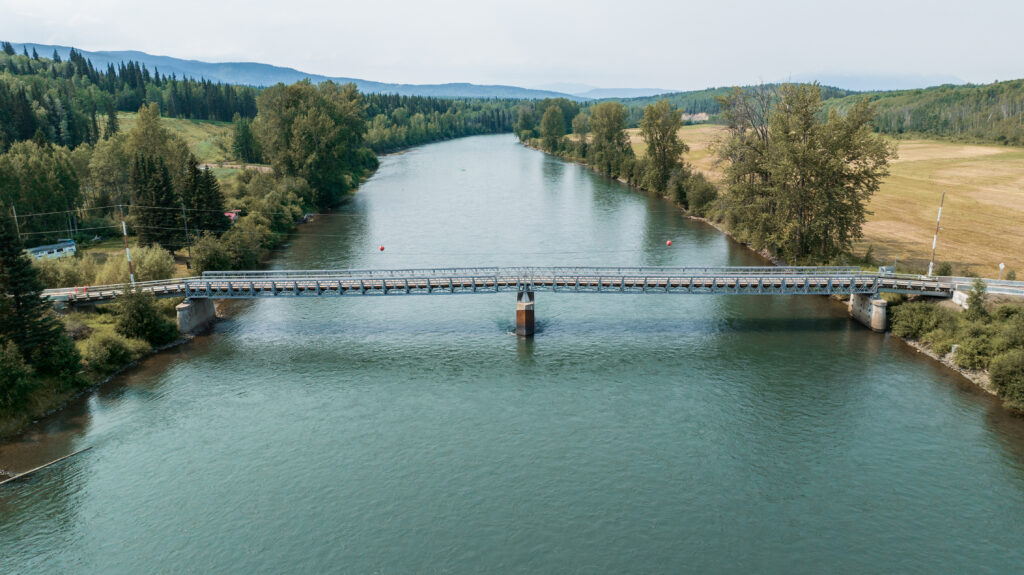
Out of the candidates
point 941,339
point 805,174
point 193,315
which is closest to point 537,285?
Result: point 193,315

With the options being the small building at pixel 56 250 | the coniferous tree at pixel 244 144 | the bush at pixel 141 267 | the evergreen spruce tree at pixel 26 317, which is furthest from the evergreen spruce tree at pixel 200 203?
the coniferous tree at pixel 244 144

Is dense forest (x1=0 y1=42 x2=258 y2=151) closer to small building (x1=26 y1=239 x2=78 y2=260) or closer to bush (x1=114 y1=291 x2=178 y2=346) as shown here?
small building (x1=26 y1=239 x2=78 y2=260)

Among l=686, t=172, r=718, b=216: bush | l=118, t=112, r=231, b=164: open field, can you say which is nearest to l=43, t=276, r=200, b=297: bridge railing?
l=686, t=172, r=718, b=216: bush

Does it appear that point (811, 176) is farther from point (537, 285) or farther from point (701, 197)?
point (701, 197)

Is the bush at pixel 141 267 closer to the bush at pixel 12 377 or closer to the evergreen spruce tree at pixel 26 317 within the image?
the evergreen spruce tree at pixel 26 317

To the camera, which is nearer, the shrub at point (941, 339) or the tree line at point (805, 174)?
the shrub at point (941, 339)

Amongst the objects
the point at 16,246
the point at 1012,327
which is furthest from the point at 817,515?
the point at 16,246
